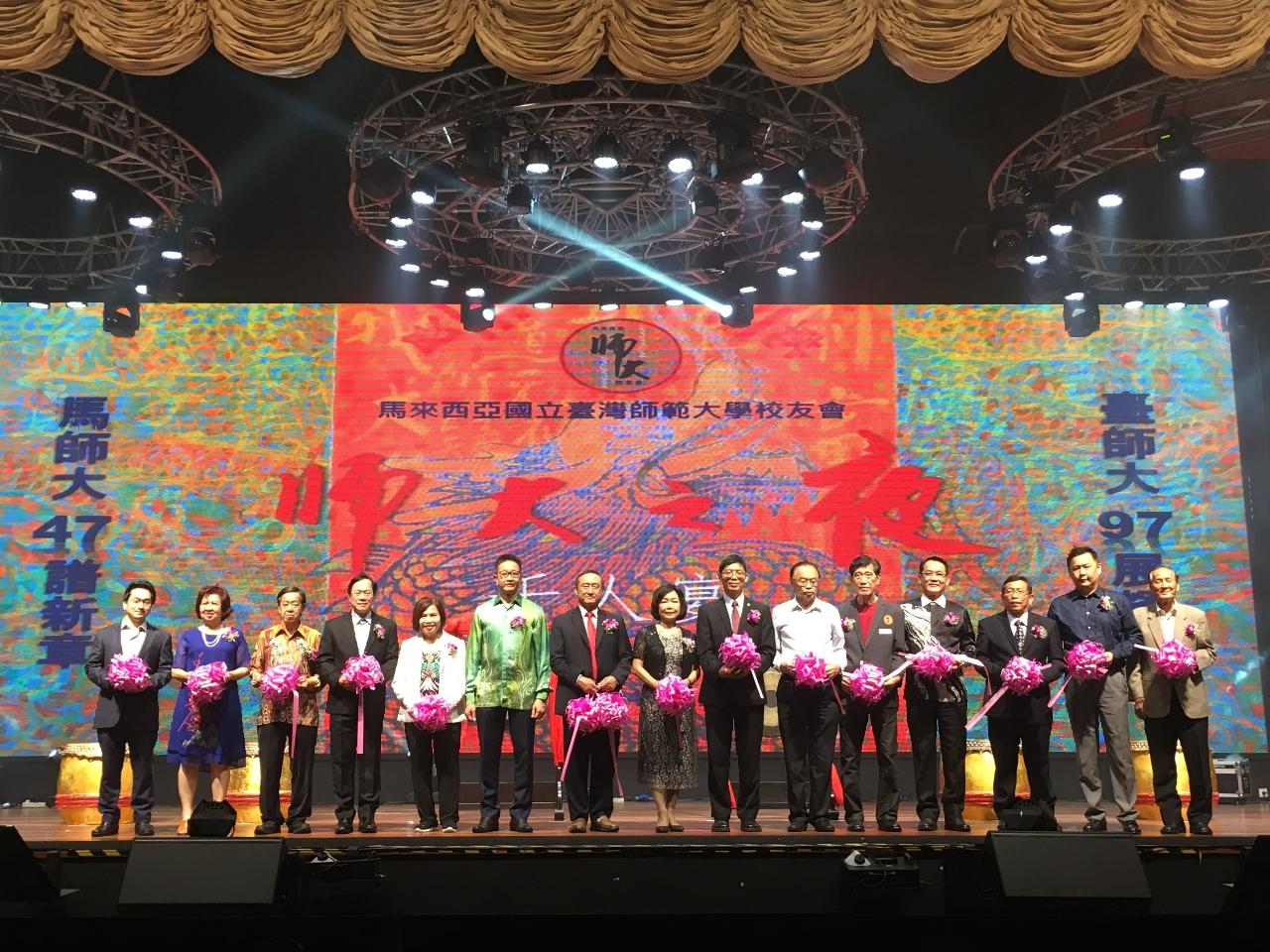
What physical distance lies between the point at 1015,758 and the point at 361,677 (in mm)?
→ 3613

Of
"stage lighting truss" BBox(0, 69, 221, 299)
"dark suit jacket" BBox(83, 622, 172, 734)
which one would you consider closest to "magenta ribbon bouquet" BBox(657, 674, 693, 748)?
"dark suit jacket" BBox(83, 622, 172, 734)

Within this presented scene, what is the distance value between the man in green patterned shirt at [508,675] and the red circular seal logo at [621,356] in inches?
175

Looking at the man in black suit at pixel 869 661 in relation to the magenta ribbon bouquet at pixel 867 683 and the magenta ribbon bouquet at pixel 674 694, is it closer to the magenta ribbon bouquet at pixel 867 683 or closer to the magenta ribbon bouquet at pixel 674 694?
the magenta ribbon bouquet at pixel 867 683

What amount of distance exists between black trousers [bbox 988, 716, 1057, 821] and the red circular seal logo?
17.0ft

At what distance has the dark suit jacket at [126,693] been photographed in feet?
22.0

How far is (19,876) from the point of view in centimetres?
480

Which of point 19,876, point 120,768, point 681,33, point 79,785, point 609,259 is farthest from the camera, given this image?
point 609,259

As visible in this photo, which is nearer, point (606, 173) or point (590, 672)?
point (590, 672)

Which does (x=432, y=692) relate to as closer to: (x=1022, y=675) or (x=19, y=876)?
(x=19, y=876)

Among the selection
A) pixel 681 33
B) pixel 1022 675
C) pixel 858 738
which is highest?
pixel 681 33

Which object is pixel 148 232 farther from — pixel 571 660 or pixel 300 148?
pixel 571 660

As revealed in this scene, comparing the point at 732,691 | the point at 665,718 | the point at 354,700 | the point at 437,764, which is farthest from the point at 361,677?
the point at 732,691

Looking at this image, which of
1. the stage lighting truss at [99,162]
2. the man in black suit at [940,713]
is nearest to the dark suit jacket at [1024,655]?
the man in black suit at [940,713]

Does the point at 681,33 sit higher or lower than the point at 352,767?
higher
